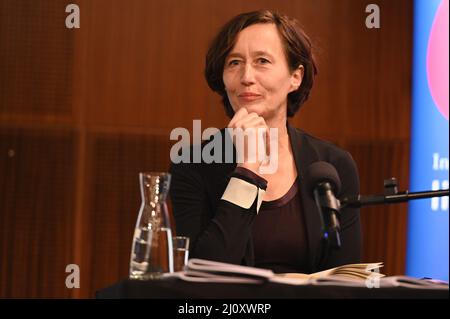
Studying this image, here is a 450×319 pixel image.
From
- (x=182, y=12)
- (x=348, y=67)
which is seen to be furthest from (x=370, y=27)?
(x=182, y=12)

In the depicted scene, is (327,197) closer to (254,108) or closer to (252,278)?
(252,278)

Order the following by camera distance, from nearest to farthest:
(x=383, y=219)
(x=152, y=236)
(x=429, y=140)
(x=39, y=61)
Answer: (x=152, y=236) < (x=429, y=140) < (x=39, y=61) < (x=383, y=219)

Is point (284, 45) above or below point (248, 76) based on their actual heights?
above

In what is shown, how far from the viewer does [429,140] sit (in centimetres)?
443

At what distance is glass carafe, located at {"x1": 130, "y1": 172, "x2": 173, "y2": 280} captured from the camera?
1.57m

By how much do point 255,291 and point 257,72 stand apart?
1.31 metres

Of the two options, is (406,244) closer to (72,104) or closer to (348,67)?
(348,67)

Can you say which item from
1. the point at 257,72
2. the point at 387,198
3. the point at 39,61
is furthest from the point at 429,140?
the point at 387,198

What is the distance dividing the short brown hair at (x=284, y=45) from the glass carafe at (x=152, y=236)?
0.97 meters

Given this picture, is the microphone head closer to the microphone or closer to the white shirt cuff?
the microphone

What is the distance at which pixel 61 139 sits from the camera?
4539 millimetres

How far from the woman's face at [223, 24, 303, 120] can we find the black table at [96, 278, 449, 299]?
121 cm

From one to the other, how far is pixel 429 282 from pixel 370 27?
351 centimetres

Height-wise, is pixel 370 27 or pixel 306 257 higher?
pixel 370 27
